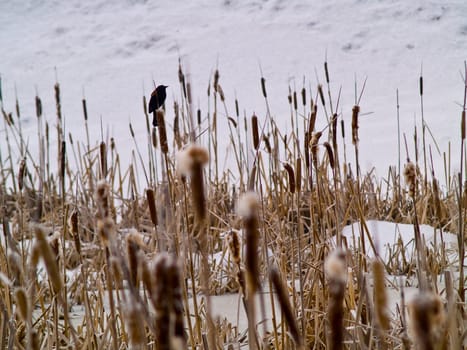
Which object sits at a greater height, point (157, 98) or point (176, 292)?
point (157, 98)

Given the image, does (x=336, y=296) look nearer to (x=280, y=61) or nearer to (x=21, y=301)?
(x=21, y=301)

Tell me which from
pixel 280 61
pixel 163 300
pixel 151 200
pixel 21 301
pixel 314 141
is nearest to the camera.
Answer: pixel 163 300

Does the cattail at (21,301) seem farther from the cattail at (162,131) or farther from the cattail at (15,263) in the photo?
the cattail at (162,131)

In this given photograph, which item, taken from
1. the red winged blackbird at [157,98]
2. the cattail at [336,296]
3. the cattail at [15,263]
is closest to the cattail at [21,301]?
the cattail at [15,263]

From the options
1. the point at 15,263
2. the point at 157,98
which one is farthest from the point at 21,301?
the point at 157,98

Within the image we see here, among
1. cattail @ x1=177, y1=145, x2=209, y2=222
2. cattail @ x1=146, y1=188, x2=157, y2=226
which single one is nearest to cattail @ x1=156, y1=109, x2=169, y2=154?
cattail @ x1=146, y1=188, x2=157, y2=226

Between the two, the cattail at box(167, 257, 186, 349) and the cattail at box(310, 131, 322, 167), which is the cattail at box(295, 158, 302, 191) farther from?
the cattail at box(167, 257, 186, 349)

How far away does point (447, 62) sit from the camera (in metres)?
5.41

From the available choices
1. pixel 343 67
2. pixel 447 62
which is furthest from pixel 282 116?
pixel 447 62

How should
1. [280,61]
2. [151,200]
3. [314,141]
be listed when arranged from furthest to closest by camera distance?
1. [280,61]
2. [314,141]
3. [151,200]

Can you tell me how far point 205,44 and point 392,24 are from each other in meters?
2.42

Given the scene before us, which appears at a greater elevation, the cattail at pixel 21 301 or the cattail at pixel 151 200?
the cattail at pixel 151 200

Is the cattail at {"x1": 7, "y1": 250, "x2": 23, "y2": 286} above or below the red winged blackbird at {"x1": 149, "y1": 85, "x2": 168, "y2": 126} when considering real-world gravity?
below

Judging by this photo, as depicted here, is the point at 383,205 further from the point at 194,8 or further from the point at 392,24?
the point at 194,8
